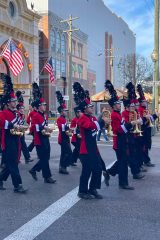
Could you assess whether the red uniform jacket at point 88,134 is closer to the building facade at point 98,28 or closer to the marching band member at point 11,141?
the marching band member at point 11,141

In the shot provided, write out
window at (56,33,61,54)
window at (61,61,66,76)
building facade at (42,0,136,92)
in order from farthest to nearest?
1. building facade at (42,0,136,92)
2. window at (61,61,66,76)
3. window at (56,33,61,54)

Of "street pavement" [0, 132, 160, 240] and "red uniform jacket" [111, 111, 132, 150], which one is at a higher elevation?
"red uniform jacket" [111, 111, 132, 150]

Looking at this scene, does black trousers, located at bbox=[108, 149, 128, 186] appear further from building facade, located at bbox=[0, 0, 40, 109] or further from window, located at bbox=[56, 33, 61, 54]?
window, located at bbox=[56, 33, 61, 54]


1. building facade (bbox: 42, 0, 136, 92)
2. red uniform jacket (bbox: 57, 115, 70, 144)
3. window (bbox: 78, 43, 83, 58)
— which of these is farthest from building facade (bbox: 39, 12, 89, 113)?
red uniform jacket (bbox: 57, 115, 70, 144)

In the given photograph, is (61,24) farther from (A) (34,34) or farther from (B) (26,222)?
(B) (26,222)

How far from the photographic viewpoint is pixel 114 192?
793cm

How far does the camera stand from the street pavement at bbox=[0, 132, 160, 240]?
17.9ft

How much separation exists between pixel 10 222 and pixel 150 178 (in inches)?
170

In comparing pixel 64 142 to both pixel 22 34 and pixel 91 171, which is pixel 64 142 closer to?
pixel 91 171

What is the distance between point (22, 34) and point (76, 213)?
3134 centimetres

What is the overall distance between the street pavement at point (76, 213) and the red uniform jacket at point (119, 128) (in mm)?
898

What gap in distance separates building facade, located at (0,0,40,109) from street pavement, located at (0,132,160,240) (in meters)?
25.1

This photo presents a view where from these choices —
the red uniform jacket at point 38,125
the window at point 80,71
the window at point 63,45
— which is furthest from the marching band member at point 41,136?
the window at point 80,71

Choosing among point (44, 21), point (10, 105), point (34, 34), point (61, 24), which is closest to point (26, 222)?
point (10, 105)
